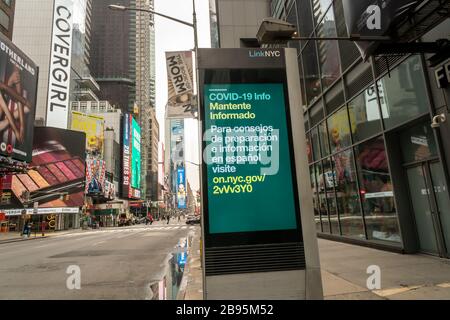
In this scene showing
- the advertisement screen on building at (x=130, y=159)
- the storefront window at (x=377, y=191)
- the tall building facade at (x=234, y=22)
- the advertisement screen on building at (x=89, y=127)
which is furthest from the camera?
the advertisement screen on building at (x=130, y=159)

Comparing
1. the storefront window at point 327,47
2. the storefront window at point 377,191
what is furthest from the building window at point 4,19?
the storefront window at point 377,191

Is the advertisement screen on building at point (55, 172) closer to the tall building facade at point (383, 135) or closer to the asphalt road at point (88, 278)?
the asphalt road at point (88, 278)

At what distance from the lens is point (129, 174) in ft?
355

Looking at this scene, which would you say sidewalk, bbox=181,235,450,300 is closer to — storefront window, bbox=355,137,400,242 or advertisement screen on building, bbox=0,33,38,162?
storefront window, bbox=355,137,400,242

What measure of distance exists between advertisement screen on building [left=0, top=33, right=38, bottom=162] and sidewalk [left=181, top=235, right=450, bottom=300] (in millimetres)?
37772

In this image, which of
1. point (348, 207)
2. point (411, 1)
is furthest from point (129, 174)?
point (411, 1)

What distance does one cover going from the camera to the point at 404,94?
10086 millimetres

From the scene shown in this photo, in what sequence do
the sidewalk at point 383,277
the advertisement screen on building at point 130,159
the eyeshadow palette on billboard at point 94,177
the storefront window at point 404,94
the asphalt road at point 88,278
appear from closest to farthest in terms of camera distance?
1. the sidewalk at point 383,277
2. the asphalt road at point 88,278
3. the storefront window at point 404,94
4. the eyeshadow palette on billboard at point 94,177
5. the advertisement screen on building at point 130,159

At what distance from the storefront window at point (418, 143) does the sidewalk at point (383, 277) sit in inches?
118

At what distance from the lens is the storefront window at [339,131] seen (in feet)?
46.3

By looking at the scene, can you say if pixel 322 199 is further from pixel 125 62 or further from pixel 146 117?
pixel 125 62

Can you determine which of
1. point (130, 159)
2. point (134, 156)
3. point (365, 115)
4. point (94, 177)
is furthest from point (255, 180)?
point (134, 156)

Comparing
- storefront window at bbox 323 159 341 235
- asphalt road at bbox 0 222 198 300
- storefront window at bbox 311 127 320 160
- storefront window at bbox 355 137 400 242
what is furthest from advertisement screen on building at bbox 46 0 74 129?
storefront window at bbox 355 137 400 242

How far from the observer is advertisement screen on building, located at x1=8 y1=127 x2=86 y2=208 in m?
52.8
